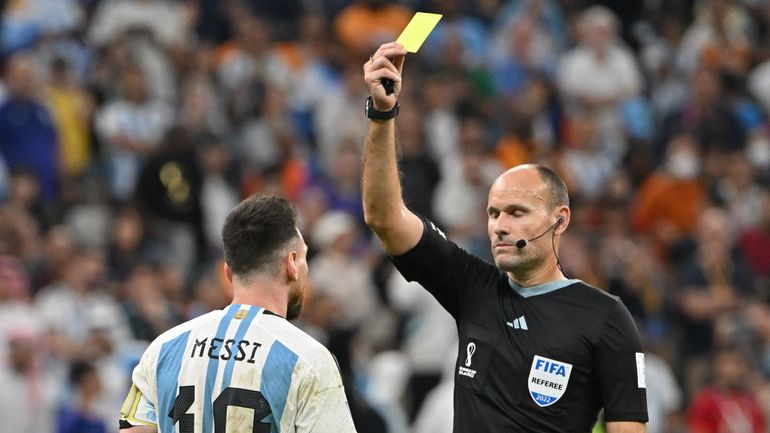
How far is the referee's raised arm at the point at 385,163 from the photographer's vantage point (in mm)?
5332

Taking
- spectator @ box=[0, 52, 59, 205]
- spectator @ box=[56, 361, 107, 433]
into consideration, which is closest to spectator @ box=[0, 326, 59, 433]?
spectator @ box=[56, 361, 107, 433]

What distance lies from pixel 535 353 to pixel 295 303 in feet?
3.20

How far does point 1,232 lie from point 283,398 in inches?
314

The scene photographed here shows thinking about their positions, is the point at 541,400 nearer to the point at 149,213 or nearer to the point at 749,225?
the point at 149,213

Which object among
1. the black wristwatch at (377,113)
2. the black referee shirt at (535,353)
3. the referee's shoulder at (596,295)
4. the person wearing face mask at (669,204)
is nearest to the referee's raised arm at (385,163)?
the black wristwatch at (377,113)

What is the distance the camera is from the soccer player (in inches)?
193

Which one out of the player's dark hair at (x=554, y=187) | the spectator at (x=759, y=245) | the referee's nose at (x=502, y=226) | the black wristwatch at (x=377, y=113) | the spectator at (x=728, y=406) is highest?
the black wristwatch at (x=377, y=113)

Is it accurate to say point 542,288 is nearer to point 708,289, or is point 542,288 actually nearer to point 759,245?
point 708,289

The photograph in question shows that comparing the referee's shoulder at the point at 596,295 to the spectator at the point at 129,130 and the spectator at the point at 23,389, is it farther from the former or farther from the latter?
the spectator at the point at 129,130

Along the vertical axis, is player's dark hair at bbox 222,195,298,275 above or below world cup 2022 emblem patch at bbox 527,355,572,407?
above

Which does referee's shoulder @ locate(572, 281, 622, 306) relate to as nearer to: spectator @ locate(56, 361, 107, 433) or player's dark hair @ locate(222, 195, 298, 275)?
player's dark hair @ locate(222, 195, 298, 275)

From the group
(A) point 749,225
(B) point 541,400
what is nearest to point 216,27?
(A) point 749,225

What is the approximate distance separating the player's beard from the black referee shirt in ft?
1.93

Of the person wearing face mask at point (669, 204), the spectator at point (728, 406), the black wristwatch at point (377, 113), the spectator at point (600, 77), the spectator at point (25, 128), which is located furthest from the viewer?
the spectator at point (600, 77)
